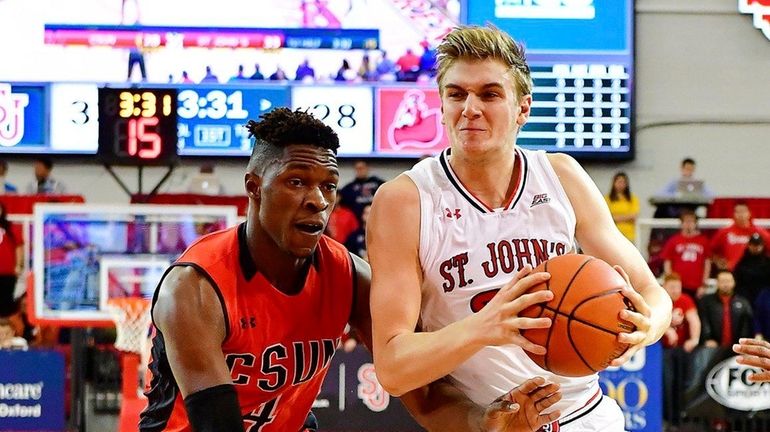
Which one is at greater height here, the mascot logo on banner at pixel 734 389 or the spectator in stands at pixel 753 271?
the spectator in stands at pixel 753 271

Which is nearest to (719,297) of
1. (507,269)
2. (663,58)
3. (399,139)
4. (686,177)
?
(686,177)

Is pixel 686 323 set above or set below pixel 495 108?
below

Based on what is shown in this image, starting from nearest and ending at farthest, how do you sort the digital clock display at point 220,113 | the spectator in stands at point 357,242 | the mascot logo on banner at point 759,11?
the spectator in stands at point 357,242
the digital clock display at point 220,113
the mascot logo on banner at point 759,11

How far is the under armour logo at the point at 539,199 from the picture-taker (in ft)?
12.8

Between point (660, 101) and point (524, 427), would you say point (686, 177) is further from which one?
point (524, 427)

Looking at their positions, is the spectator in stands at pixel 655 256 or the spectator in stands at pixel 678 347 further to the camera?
the spectator in stands at pixel 655 256

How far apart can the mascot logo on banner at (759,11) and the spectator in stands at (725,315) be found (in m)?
6.17

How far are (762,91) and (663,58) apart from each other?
54.3 inches

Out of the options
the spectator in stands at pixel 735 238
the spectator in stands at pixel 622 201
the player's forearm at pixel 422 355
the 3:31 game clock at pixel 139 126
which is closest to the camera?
the player's forearm at pixel 422 355

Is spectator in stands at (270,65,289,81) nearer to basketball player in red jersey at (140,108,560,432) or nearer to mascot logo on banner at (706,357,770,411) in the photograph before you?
mascot logo on banner at (706,357,770,411)

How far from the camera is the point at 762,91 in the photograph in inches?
609

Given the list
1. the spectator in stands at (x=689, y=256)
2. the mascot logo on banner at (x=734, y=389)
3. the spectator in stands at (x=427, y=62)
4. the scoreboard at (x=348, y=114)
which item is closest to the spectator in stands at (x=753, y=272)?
the spectator in stands at (x=689, y=256)

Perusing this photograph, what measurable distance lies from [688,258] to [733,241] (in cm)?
50

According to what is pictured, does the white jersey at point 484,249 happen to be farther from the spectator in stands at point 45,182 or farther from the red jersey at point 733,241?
the spectator in stands at point 45,182
